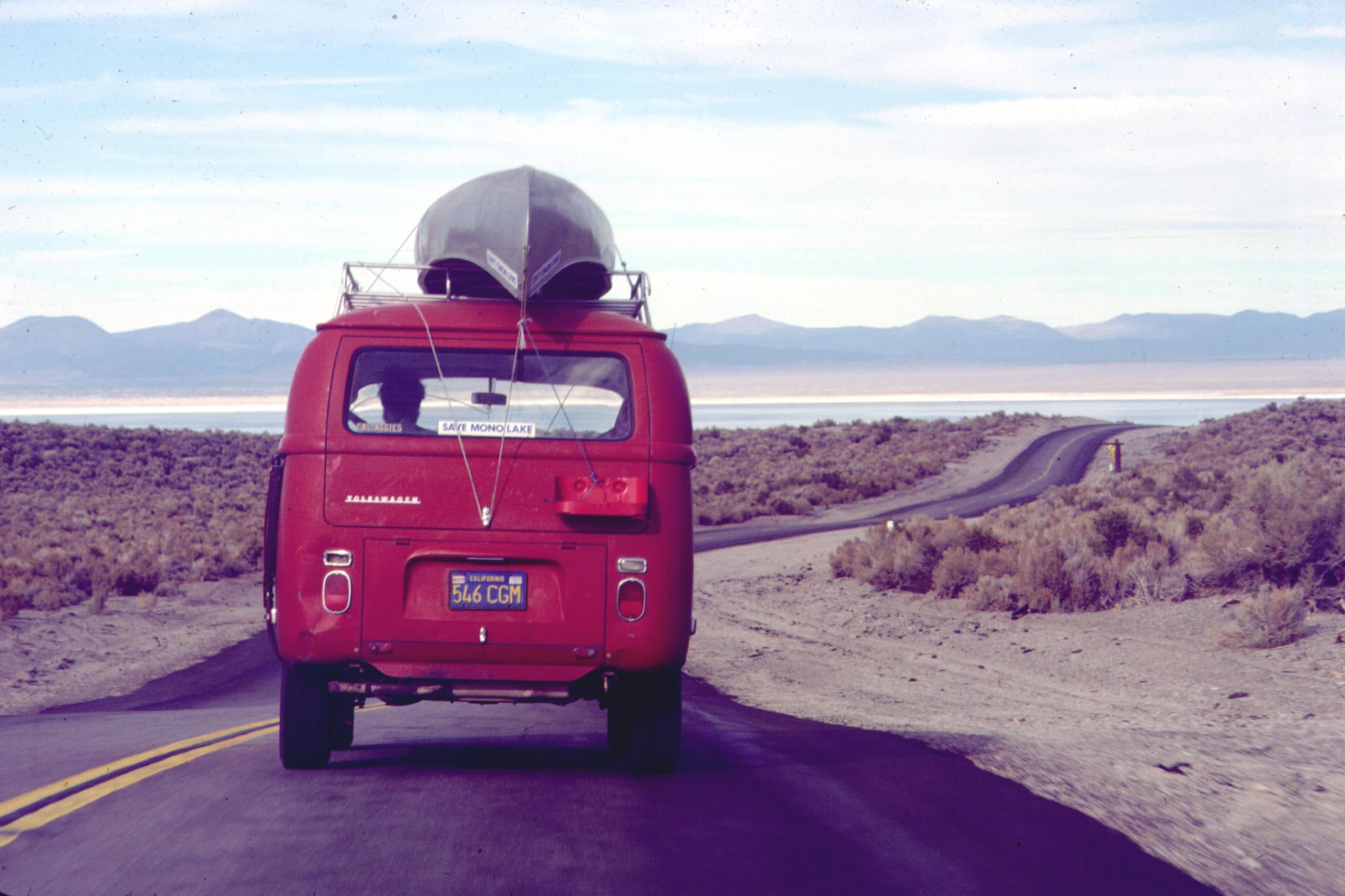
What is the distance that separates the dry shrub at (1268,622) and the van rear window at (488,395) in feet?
31.0

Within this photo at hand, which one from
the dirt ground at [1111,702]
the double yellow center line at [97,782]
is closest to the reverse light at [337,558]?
the double yellow center line at [97,782]

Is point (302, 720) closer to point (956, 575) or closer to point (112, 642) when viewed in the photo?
point (112, 642)

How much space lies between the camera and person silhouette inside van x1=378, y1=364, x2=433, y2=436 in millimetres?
7160

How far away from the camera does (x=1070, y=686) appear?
44.5 ft

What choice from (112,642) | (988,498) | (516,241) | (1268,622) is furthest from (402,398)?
(988,498)

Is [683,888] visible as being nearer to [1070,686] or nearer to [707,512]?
[1070,686]

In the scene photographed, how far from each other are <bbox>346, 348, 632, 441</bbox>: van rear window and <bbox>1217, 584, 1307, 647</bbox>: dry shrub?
945cm

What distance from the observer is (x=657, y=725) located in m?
7.64

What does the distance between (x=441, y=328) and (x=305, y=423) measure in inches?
37.4

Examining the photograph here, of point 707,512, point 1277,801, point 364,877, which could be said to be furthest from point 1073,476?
point 364,877

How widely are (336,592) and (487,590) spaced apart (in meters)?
0.80

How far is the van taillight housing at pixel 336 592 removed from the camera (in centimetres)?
695

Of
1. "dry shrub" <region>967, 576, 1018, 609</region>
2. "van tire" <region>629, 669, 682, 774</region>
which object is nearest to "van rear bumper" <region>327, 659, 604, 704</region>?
"van tire" <region>629, 669, 682, 774</region>

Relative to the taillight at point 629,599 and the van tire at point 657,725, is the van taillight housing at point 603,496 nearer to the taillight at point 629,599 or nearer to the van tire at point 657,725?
the taillight at point 629,599
